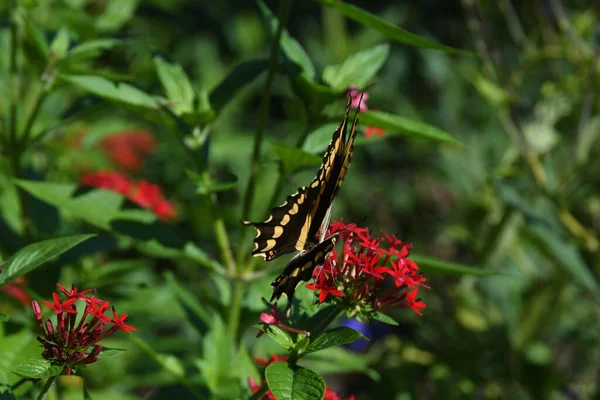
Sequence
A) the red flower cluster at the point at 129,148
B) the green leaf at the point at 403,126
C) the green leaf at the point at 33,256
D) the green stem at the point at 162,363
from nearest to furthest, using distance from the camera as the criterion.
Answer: the green leaf at the point at 33,256
the green leaf at the point at 403,126
the green stem at the point at 162,363
the red flower cluster at the point at 129,148

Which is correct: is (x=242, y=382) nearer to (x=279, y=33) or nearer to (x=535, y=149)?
(x=279, y=33)

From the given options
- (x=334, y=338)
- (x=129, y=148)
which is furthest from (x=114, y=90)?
(x=129, y=148)

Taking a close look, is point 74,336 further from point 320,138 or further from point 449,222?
point 449,222

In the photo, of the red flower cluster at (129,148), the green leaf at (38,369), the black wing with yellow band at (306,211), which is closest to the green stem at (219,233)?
the black wing with yellow band at (306,211)

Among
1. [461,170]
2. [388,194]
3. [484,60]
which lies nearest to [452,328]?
[461,170]

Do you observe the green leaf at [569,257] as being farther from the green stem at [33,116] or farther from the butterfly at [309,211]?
the green stem at [33,116]

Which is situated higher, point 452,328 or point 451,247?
point 451,247
